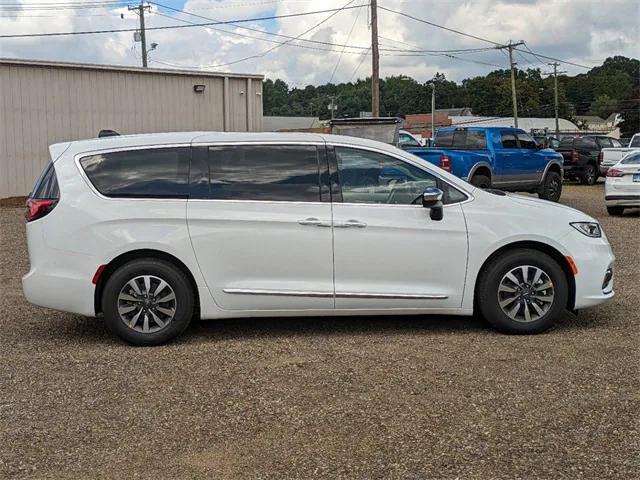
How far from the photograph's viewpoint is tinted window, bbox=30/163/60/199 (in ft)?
19.4

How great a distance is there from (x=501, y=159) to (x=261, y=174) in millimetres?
11815

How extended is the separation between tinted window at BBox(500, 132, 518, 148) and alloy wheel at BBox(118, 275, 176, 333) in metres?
12.7

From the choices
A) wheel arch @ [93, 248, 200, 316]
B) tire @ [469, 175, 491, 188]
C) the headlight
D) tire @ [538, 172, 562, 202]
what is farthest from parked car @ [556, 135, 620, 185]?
wheel arch @ [93, 248, 200, 316]

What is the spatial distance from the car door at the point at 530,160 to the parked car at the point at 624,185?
2.22 meters

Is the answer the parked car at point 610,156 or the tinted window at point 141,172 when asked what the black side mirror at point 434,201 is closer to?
the tinted window at point 141,172

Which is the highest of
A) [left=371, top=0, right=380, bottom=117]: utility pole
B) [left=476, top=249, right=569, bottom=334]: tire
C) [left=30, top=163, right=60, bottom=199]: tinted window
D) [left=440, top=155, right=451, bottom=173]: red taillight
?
[left=371, top=0, right=380, bottom=117]: utility pole

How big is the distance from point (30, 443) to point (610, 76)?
118704 millimetres

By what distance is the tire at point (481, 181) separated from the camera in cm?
1612

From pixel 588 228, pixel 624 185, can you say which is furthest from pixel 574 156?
pixel 588 228

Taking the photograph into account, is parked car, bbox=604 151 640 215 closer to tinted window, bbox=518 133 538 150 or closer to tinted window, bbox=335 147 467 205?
tinted window, bbox=518 133 538 150

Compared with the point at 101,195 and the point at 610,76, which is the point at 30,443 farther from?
the point at 610,76

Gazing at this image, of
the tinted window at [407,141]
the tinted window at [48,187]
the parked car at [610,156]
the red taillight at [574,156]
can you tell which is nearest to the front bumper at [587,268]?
the tinted window at [48,187]

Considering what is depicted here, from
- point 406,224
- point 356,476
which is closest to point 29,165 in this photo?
point 406,224

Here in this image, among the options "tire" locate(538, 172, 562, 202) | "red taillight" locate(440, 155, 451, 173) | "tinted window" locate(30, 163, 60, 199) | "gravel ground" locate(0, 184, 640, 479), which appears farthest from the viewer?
"tire" locate(538, 172, 562, 202)
